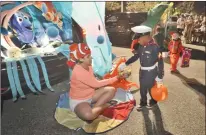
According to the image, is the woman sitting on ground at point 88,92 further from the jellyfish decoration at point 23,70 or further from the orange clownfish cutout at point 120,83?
the jellyfish decoration at point 23,70

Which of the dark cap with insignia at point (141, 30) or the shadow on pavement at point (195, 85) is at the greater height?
the dark cap with insignia at point (141, 30)

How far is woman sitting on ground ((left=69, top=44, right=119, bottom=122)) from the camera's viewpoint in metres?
1.42

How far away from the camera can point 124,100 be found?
152 cm

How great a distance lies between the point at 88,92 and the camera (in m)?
1.50

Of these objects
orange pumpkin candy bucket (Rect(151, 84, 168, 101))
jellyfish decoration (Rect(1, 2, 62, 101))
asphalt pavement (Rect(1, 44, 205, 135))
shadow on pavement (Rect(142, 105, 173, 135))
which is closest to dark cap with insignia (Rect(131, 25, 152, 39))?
asphalt pavement (Rect(1, 44, 205, 135))

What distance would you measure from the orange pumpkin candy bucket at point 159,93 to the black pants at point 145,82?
0.02m

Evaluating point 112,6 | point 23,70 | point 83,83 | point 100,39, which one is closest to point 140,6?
point 112,6

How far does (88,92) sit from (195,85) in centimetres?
72

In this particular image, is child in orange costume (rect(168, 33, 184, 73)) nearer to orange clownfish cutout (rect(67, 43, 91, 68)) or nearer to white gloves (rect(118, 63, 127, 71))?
white gloves (rect(118, 63, 127, 71))

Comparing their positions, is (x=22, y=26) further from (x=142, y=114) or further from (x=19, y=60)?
(x=142, y=114)

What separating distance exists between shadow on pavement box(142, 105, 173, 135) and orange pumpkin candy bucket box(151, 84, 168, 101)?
0.19 ft

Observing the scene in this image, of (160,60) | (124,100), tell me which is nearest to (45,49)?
(124,100)

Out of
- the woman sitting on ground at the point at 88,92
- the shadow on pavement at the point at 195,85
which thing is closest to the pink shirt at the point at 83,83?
the woman sitting on ground at the point at 88,92

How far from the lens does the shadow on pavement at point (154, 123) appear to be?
1426 mm
